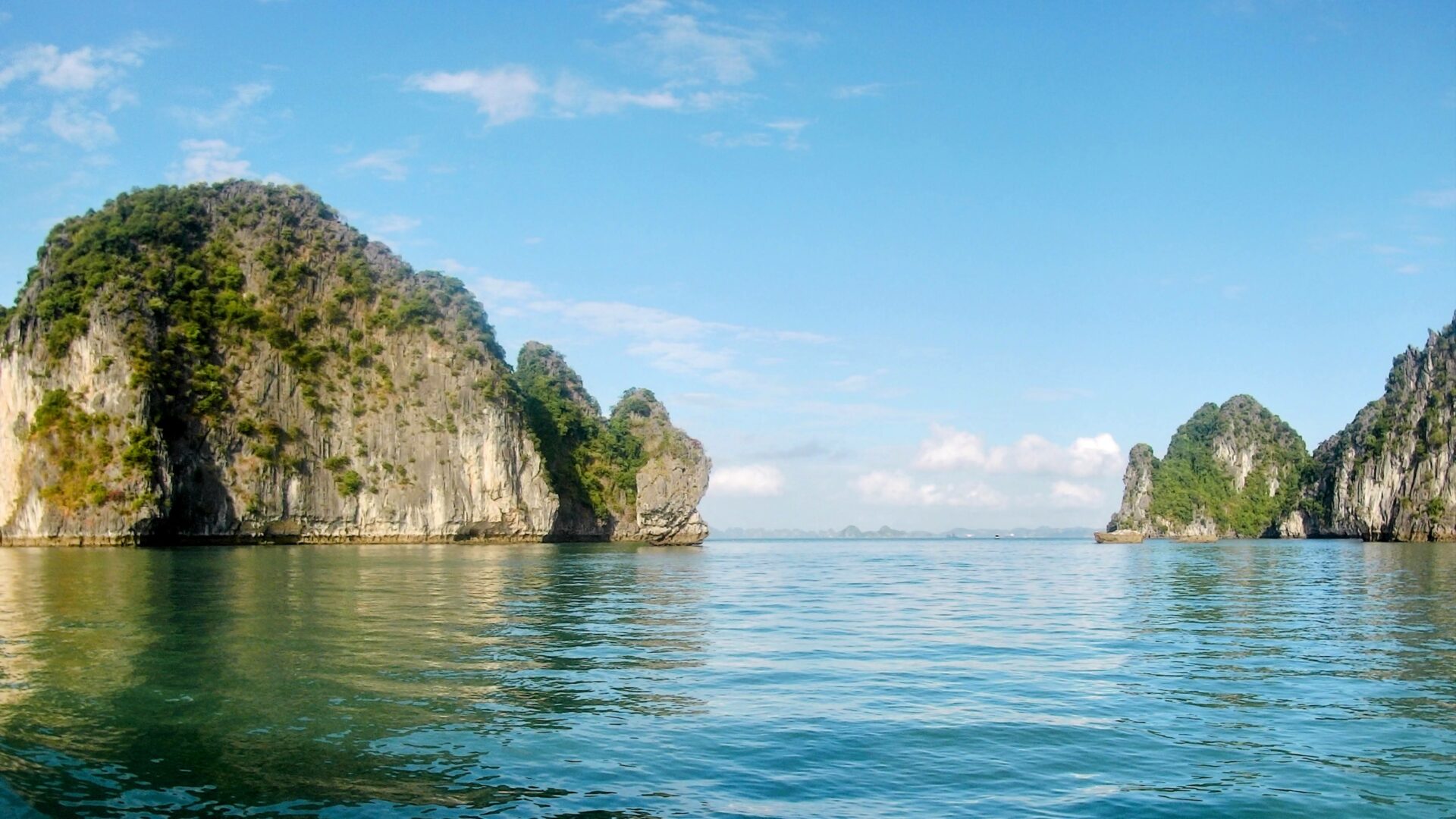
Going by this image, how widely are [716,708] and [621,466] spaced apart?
12767 centimetres

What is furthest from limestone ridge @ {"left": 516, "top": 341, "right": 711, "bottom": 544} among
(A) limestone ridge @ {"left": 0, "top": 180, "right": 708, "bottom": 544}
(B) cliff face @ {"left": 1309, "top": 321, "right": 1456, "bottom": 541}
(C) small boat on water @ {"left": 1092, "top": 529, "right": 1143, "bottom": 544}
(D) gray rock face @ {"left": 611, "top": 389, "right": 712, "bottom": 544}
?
(B) cliff face @ {"left": 1309, "top": 321, "right": 1456, "bottom": 541}

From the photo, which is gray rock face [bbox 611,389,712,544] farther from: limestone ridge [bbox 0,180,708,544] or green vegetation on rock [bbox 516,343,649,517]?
green vegetation on rock [bbox 516,343,649,517]

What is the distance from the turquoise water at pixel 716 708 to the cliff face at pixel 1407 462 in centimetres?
11621

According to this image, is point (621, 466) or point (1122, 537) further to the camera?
point (1122, 537)

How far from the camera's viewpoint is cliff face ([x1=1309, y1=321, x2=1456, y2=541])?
129000 millimetres

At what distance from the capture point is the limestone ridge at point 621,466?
133 meters

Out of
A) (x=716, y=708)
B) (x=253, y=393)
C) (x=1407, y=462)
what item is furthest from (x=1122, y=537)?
(x=716, y=708)

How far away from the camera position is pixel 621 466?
142375 millimetres

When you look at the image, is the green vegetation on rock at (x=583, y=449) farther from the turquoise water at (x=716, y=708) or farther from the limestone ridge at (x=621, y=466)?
the turquoise water at (x=716, y=708)

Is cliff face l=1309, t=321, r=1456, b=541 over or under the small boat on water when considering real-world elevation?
over

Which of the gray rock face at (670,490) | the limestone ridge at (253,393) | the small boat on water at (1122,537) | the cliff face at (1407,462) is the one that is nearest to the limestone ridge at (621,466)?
the gray rock face at (670,490)

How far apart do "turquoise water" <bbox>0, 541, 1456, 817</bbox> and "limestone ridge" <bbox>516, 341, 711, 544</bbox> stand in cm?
9917

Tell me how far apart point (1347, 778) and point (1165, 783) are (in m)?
2.14

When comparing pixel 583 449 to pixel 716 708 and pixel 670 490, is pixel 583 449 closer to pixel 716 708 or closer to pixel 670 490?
pixel 670 490
